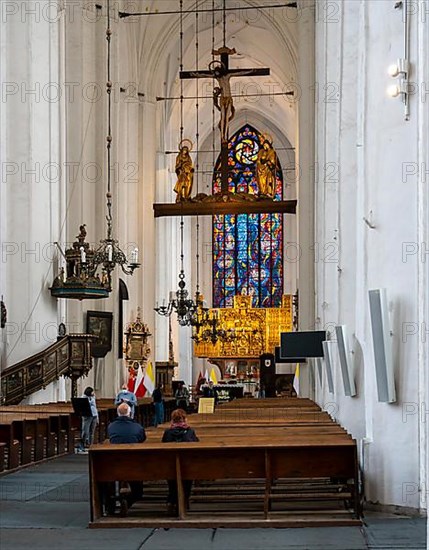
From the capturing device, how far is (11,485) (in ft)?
41.5

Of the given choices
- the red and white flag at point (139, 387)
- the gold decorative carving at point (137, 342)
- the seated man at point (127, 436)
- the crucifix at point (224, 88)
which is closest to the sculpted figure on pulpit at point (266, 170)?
the crucifix at point (224, 88)

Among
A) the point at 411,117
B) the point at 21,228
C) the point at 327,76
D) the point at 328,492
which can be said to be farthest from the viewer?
the point at 21,228

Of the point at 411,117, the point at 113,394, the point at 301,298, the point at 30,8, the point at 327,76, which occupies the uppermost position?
the point at 30,8

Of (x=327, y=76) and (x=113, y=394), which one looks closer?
(x=327, y=76)

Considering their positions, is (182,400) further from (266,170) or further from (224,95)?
(266,170)

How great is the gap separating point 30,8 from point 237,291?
27.9 meters

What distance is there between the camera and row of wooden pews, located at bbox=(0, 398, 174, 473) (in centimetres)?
1421

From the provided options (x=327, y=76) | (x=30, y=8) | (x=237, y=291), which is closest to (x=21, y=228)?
(x=30, y=8)

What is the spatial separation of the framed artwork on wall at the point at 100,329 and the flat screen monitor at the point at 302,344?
1100 cm

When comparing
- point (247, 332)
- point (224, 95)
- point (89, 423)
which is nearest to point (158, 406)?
point (89, 423)

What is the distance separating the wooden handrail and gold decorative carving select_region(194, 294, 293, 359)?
21.8 meters

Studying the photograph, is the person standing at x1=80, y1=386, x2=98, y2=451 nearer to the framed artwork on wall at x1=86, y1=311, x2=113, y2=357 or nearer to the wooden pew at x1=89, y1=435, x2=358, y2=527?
the wooden pew at x1=89, y1=435, x2=358, y2=527

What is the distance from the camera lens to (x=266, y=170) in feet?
118

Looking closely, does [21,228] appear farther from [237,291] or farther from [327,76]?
[237,291]
